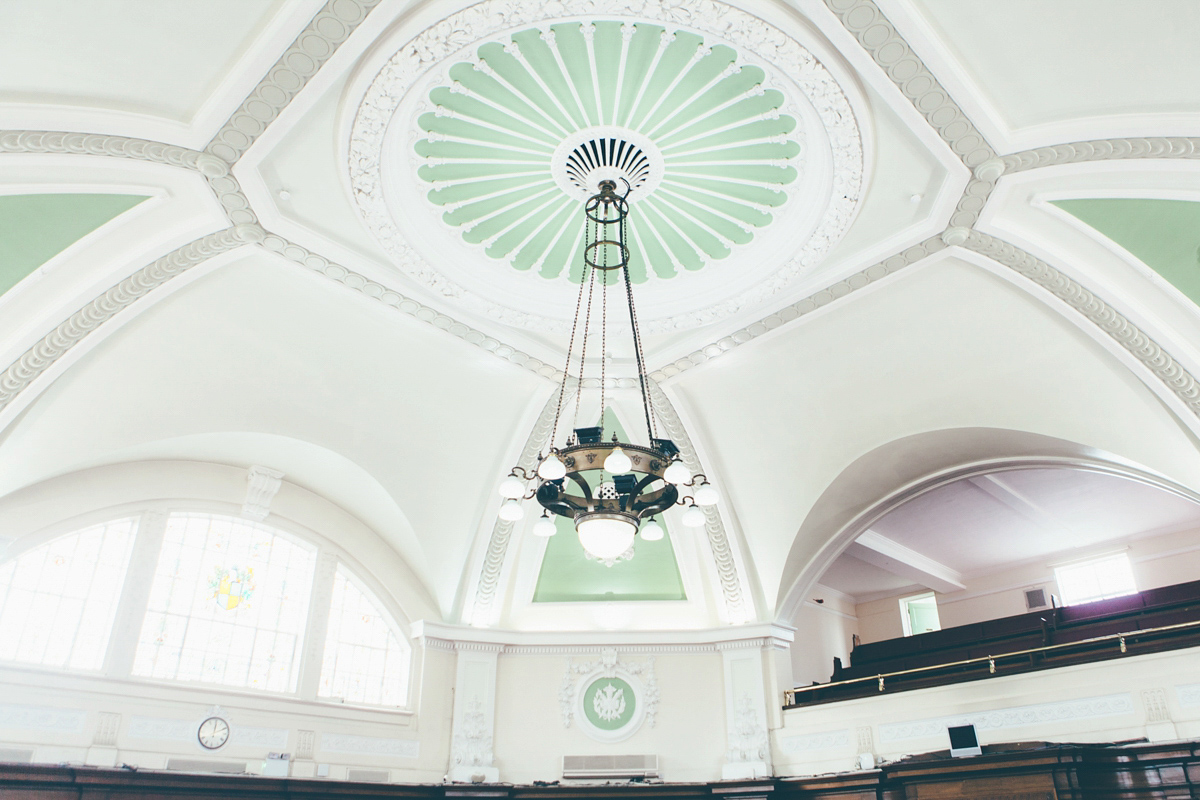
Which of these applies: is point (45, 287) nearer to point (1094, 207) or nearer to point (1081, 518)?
point (1094, 207)

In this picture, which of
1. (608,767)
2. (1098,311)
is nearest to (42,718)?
(608,767)

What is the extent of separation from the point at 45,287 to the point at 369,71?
3814 millimetres

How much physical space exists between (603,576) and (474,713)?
8.68ft

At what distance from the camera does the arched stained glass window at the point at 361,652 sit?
1098 cm

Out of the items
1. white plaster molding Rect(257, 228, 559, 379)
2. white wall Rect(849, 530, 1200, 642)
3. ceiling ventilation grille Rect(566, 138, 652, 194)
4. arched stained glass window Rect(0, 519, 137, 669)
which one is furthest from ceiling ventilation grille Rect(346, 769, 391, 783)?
white wall Rect(849, 530, 1200, 642)

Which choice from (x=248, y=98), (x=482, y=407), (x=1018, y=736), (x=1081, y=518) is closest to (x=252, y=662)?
(x=482, y=407)

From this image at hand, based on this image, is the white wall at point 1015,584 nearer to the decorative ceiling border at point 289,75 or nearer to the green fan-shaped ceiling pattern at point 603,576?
the green fan-shaped ceiling pattern at point 603,576

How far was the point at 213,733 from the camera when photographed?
946 centimetres

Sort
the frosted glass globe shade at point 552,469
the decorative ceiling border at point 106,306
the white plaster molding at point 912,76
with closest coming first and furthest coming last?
the frosted glass globe shade at point 552,469, the white plaster molding at point 912,76, the decorative ceiling border at point 106,306

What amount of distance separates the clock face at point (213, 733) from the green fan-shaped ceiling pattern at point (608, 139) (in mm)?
6312

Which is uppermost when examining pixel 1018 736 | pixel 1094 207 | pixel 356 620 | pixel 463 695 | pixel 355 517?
pixel 1094 207

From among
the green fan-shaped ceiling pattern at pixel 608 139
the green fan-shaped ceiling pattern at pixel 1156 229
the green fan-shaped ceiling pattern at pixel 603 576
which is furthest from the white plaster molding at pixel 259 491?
the green fan-shaped ceiling pattern at pixel 1156 229

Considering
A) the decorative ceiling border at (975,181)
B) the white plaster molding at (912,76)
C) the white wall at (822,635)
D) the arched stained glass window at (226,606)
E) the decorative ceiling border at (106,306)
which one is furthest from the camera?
the white wall at (822,635)

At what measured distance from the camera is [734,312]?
9.17m
